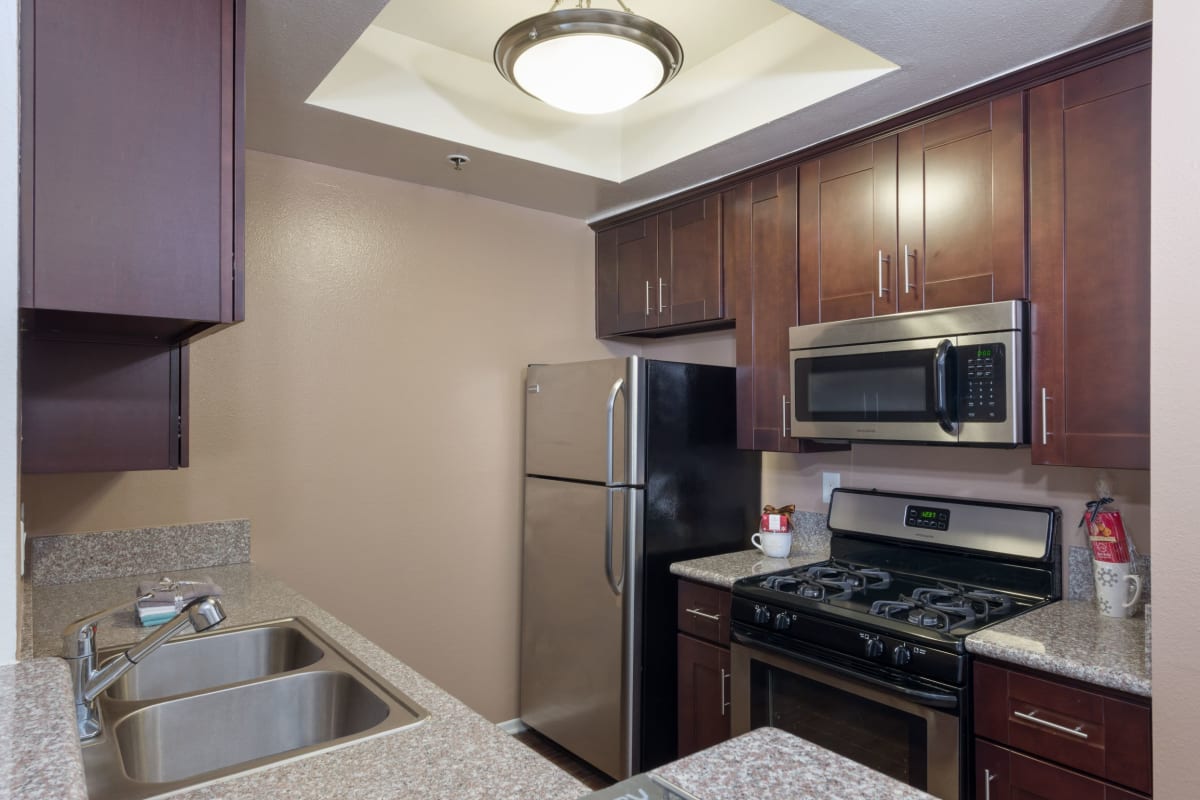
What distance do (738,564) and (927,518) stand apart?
0.66m

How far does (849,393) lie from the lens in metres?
2.41

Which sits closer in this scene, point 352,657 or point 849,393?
point 352,657

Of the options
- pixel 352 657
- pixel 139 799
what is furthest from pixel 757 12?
pixel 139 799

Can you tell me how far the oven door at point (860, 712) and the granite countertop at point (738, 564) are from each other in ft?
0.83

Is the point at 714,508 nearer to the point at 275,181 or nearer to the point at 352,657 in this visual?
the point at 352,657

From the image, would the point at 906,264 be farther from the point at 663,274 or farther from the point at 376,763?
the point at 376,763

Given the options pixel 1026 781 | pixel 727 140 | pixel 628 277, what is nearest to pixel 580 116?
pixel 727 140

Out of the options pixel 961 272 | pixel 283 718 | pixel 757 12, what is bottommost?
pixel 283 718

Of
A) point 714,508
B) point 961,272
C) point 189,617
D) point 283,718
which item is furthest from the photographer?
point 714,508

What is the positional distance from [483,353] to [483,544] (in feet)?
2.70

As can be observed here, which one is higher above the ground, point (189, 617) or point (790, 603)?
point (189, 617)

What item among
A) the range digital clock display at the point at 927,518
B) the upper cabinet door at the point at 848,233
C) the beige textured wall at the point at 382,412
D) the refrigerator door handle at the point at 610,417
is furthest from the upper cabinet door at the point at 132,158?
the range digital clock display at the point at 927,518

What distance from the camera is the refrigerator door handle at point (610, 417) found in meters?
2.75

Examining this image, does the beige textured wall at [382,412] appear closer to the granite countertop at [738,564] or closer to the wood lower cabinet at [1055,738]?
the granite countertop at [738,564]
